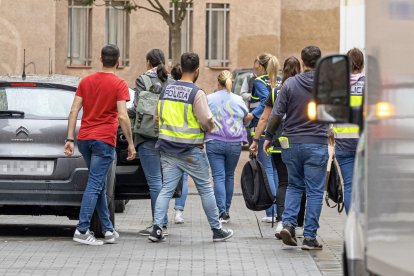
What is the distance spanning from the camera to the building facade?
116 feet

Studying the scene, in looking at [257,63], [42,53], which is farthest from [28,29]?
[257,63]

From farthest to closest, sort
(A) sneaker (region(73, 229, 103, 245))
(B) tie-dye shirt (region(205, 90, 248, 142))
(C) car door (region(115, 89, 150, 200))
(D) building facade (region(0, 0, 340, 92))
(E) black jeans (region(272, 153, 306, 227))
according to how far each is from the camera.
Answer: (D) building facade (region(0, 0, 340, 92))
(B) tie-dye shirt (region(205, 90, 248, 142))
(E) black jeans (region(272, 153, 306, 227))
(C) car door (region(115, 89, 150, 200))
(A) sneaker (region(73, 229, 103, 245))

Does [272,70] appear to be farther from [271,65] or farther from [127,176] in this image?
[127,176]

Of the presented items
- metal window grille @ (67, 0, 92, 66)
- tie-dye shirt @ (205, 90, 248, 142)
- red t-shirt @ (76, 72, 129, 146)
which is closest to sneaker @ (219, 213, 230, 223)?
tie-dye shirt @ (205, 90, 248, 142)

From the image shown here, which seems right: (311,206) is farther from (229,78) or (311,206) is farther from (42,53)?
(42,53)

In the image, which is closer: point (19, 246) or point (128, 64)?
point (19, 246)

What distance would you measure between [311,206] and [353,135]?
2.46 feet

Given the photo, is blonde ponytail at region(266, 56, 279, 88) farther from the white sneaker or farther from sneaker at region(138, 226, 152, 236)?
sneaker at region(138, 226, 152, 236)

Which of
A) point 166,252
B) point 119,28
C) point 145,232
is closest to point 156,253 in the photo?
point 166,252

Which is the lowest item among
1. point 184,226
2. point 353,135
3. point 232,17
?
point 184,226

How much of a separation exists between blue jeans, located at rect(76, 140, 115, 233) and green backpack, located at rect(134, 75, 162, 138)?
28.6 inches

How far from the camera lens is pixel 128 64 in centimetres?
3612

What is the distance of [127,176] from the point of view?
1430 centimetres

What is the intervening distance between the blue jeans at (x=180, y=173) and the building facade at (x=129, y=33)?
21.8 meters
